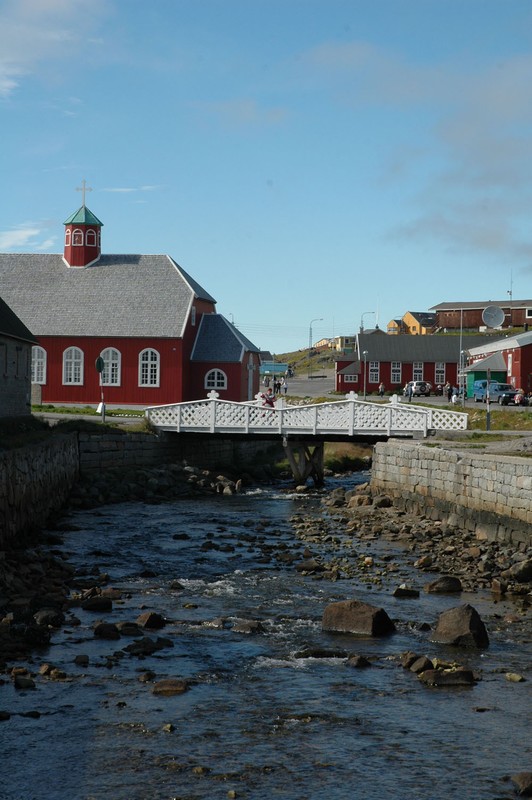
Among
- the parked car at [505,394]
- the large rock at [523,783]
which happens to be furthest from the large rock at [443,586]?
the parked car at [505,394]

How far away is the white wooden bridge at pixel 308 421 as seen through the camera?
32.1 metres

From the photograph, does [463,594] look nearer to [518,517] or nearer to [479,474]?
[518,517]

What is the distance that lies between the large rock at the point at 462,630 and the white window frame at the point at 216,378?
31429mm

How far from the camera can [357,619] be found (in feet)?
46.9

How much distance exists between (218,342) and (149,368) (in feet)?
11.0

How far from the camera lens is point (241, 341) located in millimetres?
45469

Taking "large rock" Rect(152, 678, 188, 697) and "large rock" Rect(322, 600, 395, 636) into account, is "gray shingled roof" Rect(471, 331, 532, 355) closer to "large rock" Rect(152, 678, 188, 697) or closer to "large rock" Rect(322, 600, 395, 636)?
"large rock" Rect(322, 600, 395, 636)

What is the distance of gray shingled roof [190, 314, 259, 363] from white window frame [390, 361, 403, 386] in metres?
33.5

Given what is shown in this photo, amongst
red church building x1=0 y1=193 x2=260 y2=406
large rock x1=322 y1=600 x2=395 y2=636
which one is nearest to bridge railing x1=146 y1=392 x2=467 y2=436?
red church building x1=0 y1=193 x2=260 y2=406

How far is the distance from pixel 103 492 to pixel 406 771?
2117 cm

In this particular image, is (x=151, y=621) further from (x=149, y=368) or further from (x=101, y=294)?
(x=101, y=294)

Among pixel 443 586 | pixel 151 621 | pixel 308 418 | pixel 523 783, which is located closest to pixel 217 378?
pixel 308 418

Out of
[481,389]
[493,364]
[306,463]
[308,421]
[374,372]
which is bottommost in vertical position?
[306,463]

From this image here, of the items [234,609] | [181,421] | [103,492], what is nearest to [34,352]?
[181,421]
